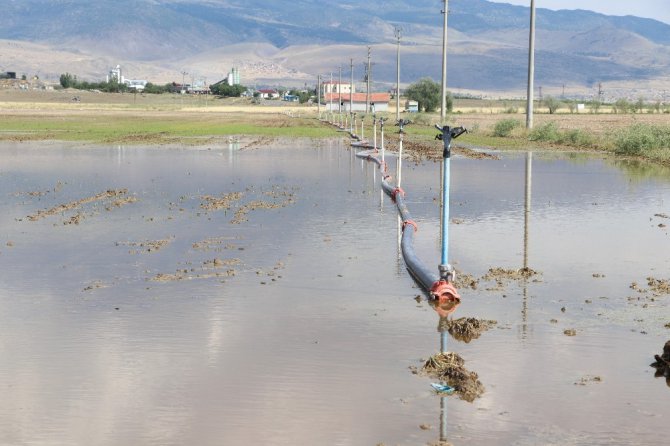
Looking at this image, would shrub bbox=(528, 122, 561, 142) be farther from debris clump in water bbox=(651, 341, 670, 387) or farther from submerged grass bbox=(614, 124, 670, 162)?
debris clump in water bbox=(651, 341, 670, 387)

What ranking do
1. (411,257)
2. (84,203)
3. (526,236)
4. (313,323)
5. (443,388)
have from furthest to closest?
(84,203), (526,236), (411,257), (313,323), (443,388)

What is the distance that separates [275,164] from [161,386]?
1288 inches

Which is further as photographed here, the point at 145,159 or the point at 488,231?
the point at 145,159

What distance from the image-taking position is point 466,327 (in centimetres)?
1316

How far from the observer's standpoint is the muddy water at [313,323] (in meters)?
9.84

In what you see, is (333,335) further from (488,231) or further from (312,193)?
(312,193)

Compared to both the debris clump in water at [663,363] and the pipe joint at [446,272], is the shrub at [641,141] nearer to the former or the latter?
the pipe joint at [446,272]

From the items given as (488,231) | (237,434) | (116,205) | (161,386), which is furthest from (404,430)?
(116,205)

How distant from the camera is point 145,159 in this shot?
4594 centimetres

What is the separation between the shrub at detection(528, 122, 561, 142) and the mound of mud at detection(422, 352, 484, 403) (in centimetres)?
5318

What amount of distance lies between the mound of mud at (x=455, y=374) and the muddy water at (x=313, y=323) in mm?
140

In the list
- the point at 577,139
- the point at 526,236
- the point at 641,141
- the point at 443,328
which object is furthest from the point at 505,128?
the point at 443,328

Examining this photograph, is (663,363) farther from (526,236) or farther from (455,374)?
(526,236)

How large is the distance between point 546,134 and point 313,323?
53.2 m
